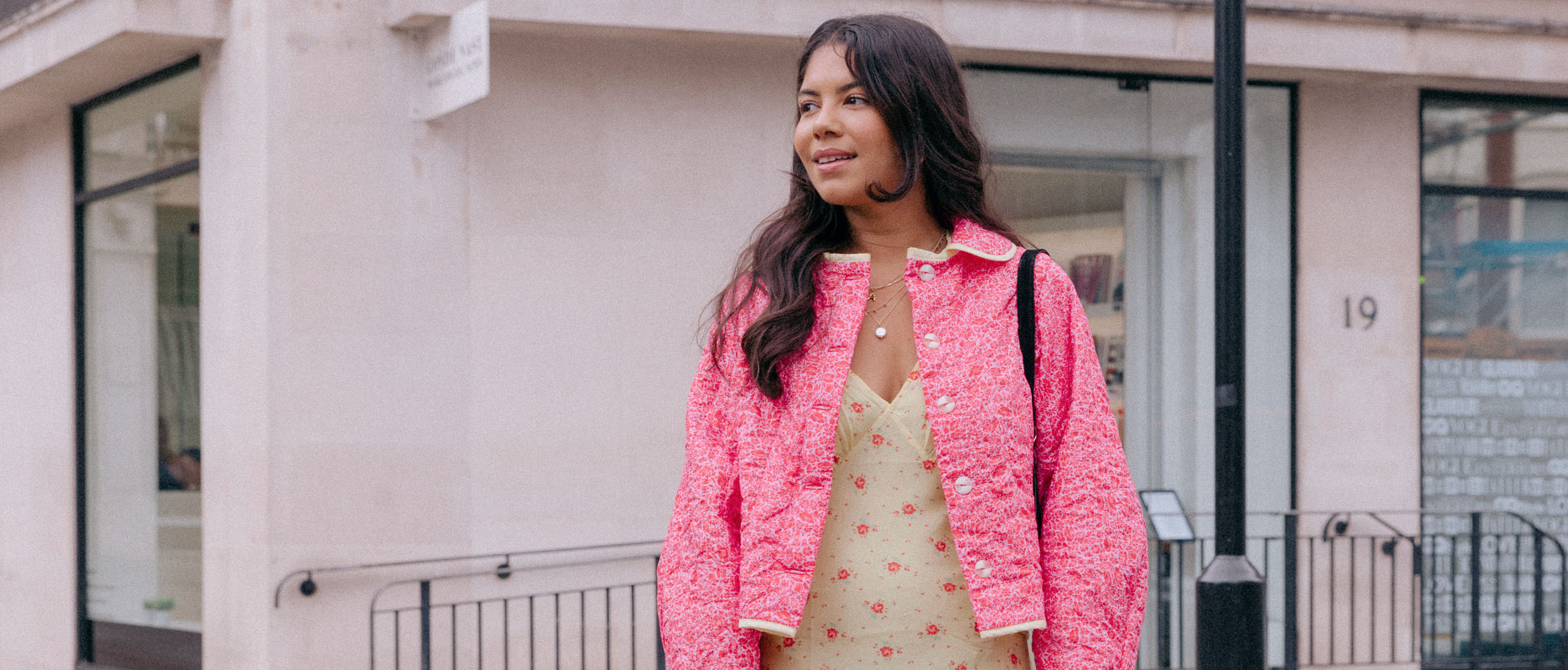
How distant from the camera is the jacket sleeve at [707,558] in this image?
211cm

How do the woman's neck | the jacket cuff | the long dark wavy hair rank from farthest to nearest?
the woman's neck
the long dark wavy hair
the jacket cuff

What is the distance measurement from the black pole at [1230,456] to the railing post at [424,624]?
4022mm

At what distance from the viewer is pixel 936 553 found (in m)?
2.15

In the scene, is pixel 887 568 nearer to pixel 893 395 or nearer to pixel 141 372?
pixel 893 395

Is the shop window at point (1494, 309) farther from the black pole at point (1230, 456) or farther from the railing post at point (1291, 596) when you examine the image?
the black pole at point (1230, 456)

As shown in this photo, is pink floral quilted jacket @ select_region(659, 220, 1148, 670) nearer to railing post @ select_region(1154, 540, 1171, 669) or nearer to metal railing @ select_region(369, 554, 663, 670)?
metal railing @ select_region(369, 554, 663, 670)

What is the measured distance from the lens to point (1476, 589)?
9297mm

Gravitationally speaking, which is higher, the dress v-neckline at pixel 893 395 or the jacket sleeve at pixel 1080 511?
the dress v-neckline at pixel 893 395

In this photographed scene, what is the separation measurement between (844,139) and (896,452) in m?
0.47

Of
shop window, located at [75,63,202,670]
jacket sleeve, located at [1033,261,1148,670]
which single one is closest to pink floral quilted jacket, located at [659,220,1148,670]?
jacket sleeve, located at [1033,261,1148,670]

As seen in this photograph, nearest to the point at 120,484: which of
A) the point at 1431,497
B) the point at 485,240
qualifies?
the point at 485,240

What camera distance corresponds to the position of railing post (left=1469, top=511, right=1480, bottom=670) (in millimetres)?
9227

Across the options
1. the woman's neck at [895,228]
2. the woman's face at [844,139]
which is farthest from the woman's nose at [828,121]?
the woman's neck at [895,228]

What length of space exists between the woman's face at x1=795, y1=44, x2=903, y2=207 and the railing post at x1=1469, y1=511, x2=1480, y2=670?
26.8 feet
